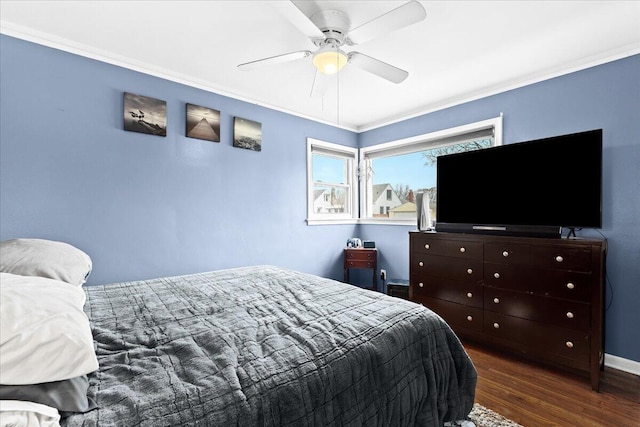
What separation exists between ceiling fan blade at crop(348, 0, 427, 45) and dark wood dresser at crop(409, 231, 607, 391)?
1.78 m

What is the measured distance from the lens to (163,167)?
2678 mm

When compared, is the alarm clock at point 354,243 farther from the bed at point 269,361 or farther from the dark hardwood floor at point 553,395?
the bed at point 269,361

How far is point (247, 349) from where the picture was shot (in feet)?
3.48

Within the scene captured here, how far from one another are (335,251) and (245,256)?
54.4 inches

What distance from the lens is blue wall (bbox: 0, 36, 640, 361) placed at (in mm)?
2111

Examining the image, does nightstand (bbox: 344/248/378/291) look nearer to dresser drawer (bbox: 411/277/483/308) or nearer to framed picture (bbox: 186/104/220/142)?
dresser drawer (bbox: 411/277/483/308)

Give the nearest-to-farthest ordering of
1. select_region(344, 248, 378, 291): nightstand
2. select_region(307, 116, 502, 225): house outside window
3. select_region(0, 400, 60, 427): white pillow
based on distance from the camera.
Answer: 1. select_region(0, 400, 60, 427): white pillow
2. select_region(307, 116, 502, 225): house outside window
3. select_region(344, 248, 378, 291): nightstand

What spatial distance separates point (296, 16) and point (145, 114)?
169 cm

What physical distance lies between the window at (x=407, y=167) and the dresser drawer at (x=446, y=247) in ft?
2.49

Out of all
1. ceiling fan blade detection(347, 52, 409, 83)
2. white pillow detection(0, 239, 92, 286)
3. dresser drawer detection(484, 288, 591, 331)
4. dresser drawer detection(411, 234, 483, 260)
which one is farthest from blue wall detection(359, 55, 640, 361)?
white pillow detection(0, 239, 92, 286)

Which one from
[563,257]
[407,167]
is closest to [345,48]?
[407,167]

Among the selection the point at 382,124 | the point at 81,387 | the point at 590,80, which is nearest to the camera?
the point at 81,387

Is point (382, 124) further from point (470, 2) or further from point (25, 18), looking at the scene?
point (25, 18)

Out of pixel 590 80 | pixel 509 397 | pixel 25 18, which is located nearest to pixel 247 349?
pixel 509 397
